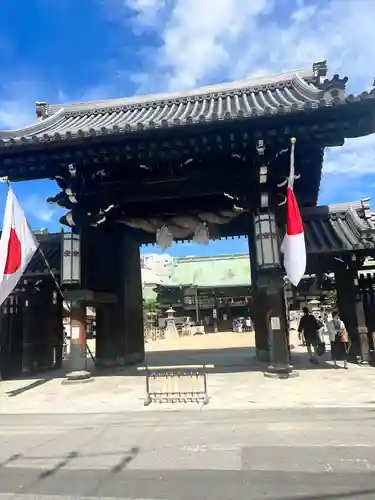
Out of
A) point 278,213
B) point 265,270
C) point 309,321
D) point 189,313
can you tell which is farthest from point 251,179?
point 189,313

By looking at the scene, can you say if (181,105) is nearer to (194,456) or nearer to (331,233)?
(331,233)

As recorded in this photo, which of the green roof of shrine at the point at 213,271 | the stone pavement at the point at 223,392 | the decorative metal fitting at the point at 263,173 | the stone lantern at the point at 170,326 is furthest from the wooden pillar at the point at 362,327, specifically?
the green roof of shrine at the point at 213,271

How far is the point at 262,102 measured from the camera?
12969mm

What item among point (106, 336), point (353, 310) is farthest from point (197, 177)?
point (106, 336)

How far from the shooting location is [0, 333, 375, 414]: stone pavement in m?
8.00

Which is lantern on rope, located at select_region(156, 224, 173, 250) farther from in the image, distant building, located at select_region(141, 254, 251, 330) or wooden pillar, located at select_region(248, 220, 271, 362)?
distant building, located at select_region(141, 254, 251, 330)

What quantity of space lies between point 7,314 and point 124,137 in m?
6.60

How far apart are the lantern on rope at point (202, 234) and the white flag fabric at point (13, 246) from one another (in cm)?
469

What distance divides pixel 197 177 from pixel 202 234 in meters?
1.79

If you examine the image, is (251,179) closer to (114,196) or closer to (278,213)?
(278,213)

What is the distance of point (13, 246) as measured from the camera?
33.4ft

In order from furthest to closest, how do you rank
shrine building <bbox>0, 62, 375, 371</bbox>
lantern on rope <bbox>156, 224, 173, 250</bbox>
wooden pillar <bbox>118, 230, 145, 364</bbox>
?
wooden pillar <bbox>118, 230, 145, 364</bbox>, lantern on rope <bbox>156, 224, 173, 250</bbox>, shrine building <bbox>0, 62, 375, 371</bbox>

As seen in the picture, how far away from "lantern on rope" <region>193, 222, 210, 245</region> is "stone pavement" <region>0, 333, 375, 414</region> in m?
3.97

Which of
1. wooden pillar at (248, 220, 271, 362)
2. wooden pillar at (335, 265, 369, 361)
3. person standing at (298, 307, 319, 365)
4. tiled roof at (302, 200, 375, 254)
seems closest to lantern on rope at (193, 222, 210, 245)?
wooden pillar at (248, 220, 271, 362)
